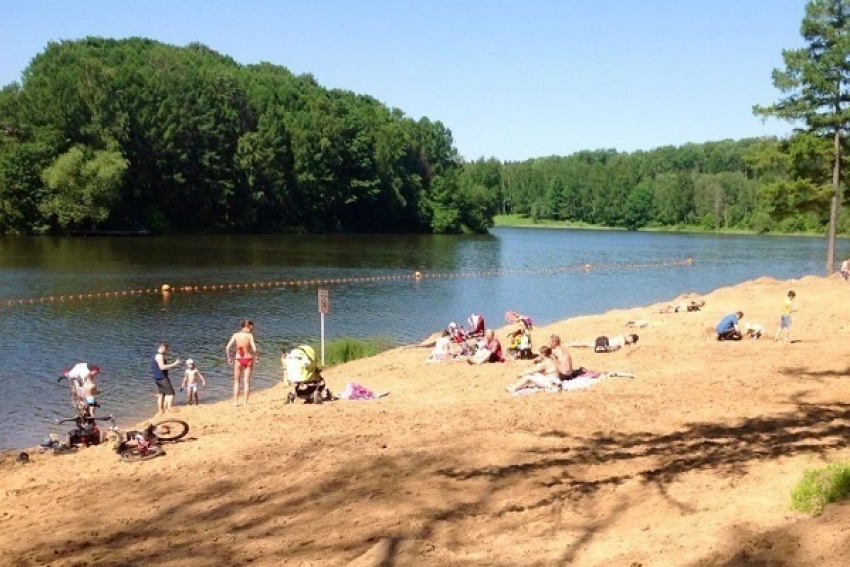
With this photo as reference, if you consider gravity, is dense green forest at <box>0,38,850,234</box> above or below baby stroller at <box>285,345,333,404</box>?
above

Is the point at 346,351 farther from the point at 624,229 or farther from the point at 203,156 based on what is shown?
the point at 624,229

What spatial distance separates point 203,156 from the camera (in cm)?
9788

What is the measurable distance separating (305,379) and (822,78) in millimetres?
30133

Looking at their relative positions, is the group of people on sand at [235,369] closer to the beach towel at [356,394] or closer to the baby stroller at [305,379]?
the baby stroller at [305,379]

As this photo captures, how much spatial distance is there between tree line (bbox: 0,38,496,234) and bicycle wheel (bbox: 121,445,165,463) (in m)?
73.9

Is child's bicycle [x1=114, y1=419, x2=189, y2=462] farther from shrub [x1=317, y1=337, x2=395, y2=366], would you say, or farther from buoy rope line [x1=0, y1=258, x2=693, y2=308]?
Answer: buoy rope line [x1=0, y1=258, x2=693, y2=308]

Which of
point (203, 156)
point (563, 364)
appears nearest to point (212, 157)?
point (203, 156)

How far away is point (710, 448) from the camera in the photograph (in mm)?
10508

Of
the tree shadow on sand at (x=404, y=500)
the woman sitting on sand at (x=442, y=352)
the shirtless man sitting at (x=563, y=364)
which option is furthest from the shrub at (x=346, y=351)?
the tree shadow on sand at (x=404, y=500)

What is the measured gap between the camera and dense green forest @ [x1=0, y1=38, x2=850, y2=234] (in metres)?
81.9

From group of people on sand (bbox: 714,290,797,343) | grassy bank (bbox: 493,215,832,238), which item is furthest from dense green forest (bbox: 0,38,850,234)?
group of people on sand (bbox: 714,290,797,343)

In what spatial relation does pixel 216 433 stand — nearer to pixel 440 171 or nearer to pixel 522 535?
pixel 522 535

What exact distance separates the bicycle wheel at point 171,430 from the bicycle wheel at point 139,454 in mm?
581

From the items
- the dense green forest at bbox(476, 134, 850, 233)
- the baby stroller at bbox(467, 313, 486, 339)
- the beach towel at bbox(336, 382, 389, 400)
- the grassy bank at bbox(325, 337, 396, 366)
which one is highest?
the dense green forest at bbox(476, 134, 850, 233)
